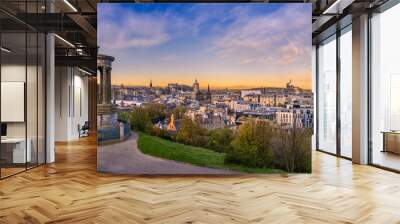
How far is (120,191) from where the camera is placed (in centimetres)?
525

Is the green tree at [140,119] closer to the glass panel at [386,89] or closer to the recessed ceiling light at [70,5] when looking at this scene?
the recessed ceiling light at [70,5]

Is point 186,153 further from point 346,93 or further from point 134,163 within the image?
point 346,93

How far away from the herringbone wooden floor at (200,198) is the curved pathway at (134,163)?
0.68 feet

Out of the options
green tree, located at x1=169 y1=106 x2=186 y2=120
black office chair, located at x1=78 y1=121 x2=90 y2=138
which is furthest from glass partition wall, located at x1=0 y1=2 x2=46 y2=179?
Result: black office chair, located at x1=78 y1=121 x2=90 y2=138

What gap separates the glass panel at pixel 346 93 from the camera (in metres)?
8.65

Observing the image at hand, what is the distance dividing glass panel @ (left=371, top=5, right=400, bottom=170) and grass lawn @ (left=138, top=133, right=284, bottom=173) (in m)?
2.42

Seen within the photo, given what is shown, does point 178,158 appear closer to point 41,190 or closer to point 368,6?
point 41,190

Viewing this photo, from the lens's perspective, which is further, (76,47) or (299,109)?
(76,47)

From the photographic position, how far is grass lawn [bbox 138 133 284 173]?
6516 mm

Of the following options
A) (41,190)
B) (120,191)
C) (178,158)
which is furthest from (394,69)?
(41,190)

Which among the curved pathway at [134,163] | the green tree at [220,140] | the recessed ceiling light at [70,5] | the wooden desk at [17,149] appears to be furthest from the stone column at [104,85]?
the green tree at [220,140]

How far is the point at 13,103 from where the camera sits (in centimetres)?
662

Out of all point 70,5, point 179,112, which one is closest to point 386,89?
point 179,112

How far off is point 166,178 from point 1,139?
278 centimetres
